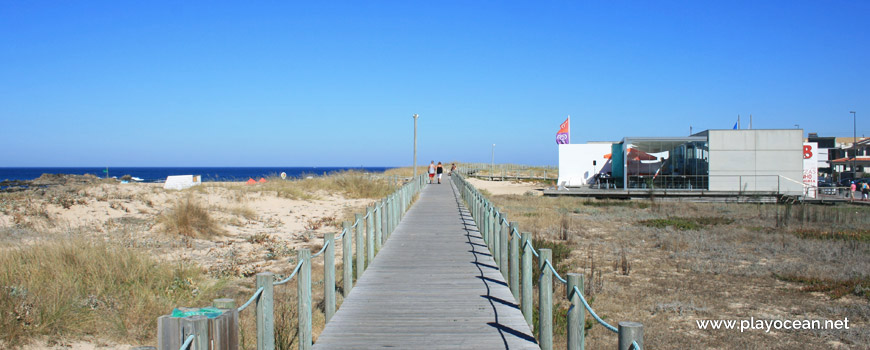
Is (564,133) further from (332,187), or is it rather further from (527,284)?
(527,284)

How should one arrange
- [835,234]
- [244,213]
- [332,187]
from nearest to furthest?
[835,234] → [244,213] → [332,187]

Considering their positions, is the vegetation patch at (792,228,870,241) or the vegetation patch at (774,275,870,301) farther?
the vegetation patch at (792,228,870,241)

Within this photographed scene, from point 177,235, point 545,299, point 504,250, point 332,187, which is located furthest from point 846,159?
point 545,299

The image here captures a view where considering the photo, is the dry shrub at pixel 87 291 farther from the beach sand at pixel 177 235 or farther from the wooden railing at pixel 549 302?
the wooden railing at pixel 549 302

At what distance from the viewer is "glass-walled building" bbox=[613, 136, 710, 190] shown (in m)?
33.6

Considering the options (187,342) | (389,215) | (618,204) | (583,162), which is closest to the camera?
(187,342)

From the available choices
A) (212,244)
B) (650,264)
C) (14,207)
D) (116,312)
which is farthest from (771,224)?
(14,207)

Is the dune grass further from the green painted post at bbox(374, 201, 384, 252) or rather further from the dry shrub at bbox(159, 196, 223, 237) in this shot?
the green painted post at bbox(374, 201, 384, 252)

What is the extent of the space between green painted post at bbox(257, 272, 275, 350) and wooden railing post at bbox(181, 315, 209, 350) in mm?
1347

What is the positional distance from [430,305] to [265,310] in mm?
3166

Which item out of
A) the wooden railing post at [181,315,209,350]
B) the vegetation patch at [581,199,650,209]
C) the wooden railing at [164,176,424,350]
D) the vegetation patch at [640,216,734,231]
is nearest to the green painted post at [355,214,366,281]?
the wooden railing at [164,176,424,350]

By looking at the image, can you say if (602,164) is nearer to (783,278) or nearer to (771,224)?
(771,224)

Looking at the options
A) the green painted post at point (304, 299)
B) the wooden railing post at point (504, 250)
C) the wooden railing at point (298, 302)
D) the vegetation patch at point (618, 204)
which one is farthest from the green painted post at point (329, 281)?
the vegetation patch at point (618, 204)

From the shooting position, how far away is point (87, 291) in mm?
7789
